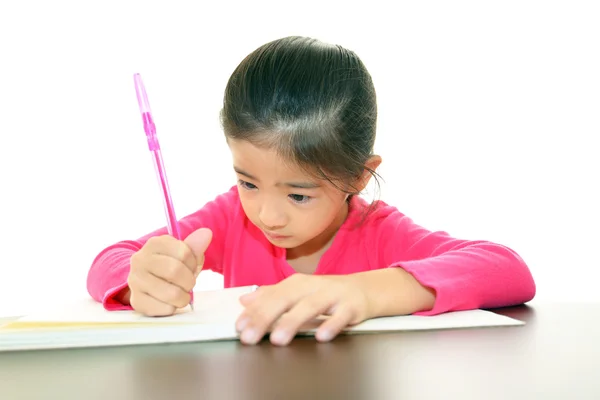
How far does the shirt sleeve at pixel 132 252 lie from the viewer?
1.08 m

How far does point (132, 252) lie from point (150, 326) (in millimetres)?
432

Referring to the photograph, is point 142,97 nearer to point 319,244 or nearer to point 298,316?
point 298,316

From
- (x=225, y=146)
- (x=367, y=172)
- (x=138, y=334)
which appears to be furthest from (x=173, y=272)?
(x=225, y=146)

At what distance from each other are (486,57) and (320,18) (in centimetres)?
44

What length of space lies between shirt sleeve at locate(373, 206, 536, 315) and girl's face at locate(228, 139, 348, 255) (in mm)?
161

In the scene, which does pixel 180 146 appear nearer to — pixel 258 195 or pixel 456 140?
pixel 456 140

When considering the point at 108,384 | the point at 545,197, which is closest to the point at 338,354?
the point at 108,384

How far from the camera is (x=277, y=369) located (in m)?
0.63

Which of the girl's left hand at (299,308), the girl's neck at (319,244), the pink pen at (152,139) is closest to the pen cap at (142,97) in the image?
the pink pen at (152,139)

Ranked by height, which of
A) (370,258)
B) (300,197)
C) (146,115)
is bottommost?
(370,258)

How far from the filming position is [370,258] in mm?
1373

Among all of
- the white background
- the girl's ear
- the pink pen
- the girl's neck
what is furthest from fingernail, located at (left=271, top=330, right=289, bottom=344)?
the white background

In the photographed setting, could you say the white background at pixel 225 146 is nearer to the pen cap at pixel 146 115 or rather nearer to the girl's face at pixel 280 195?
the girl's face at pixel 280 195

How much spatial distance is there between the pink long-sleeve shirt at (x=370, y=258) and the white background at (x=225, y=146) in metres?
0.63
